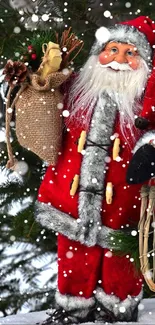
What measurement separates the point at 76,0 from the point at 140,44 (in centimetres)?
49

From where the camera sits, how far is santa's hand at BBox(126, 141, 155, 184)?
1.57 m

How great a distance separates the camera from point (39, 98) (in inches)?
69.5

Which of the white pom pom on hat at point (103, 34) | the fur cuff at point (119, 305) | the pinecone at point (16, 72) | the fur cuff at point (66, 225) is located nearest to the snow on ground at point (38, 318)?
the fur cuff at point (119, 305)

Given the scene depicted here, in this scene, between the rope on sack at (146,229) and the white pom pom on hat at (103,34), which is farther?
the white pom pom on hat at (103,34)

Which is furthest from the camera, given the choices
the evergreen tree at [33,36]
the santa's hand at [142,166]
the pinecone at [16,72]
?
the evergreen tree at [33,36]

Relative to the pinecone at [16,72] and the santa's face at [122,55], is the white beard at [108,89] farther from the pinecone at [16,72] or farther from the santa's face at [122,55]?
the pinecone at [16,72]

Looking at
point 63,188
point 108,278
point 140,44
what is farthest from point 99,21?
point 108,278

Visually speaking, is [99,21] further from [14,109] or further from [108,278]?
[108,278]

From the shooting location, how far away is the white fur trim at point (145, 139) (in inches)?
64.0

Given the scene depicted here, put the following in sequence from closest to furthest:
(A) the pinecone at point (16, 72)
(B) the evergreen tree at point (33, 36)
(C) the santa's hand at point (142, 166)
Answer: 1. (C) the santa's hand at point (142, 166)
2. (A) the pinecone at point (16, 72)
3. (B) the evergreen tree at point (33, 36)

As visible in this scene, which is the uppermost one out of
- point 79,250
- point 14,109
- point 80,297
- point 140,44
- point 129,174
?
point 140,44

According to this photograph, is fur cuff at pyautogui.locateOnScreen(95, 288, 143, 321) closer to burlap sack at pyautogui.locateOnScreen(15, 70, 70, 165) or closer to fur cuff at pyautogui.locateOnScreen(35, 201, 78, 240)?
fur cuff at pyautogui.locateOnScreen(35, 201, 78, 240)

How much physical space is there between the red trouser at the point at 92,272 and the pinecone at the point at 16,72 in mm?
445

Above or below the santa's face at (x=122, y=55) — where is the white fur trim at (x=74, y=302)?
below
